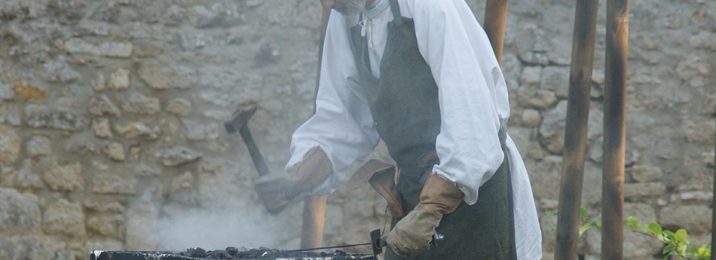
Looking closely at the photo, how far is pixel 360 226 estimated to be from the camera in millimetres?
6273

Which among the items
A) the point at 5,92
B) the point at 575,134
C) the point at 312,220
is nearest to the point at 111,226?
the point at 5,92

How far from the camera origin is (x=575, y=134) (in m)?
4.75

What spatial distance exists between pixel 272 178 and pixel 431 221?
67 cm

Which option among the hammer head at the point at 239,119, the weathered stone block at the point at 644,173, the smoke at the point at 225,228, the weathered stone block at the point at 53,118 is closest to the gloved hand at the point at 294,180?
the hammer head at the point at 239,119

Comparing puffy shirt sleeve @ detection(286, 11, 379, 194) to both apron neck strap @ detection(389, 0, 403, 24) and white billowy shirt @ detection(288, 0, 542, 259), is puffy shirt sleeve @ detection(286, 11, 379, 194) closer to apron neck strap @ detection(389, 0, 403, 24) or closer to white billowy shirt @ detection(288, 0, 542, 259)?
white billowy shirt @ detection(288, 0, 542, 259)

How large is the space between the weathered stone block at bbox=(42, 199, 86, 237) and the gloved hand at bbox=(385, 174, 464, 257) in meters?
3.49

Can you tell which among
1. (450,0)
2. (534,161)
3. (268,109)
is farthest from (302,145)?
(534,161)

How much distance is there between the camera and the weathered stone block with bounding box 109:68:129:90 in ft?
20.3

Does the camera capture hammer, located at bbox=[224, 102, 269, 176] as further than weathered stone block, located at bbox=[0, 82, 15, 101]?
No

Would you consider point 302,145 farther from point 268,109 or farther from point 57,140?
point 57,140

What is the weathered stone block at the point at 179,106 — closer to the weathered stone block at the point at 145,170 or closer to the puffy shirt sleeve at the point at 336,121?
the weathered stone block at the point at 145,170

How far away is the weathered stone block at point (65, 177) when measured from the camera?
6.22m

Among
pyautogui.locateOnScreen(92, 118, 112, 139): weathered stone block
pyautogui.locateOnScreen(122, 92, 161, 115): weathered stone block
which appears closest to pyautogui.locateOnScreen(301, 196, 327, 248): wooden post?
pyautogui.locateOnScreen(122, 92, 161, 115): weathered stone block

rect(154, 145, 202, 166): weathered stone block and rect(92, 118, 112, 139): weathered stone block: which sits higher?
rect(92, 118, 112, 139): weathered stone block
